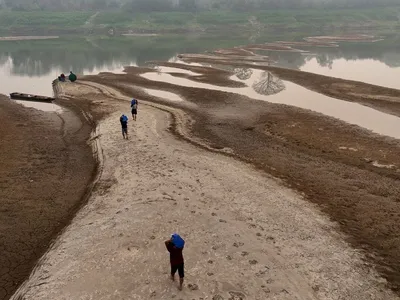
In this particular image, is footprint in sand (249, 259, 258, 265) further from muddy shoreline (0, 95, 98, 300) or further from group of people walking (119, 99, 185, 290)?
muddy shoreline (0, 95, 98, 300)

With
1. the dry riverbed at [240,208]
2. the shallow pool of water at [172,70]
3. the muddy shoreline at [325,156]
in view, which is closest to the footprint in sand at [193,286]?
the dry riverbed at [240,208]

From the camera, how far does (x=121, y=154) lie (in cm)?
2602


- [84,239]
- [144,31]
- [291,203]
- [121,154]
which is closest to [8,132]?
[121,154]

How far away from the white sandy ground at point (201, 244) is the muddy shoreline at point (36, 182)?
3.26 ft

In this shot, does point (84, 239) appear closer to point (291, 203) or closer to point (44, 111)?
point (291, 203)

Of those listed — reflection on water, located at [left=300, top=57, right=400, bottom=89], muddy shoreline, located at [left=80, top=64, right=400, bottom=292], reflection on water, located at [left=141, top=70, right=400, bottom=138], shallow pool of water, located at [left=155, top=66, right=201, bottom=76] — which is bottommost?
muddy shoreline, located at [left=80, top=64, right=400, bottom=292]

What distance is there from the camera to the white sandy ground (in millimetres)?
13328

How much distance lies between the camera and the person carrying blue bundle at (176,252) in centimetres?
1222

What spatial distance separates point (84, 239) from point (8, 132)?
20.4 meters

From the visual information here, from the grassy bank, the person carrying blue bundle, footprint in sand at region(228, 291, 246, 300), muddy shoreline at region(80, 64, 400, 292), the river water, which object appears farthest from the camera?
the grassy bank

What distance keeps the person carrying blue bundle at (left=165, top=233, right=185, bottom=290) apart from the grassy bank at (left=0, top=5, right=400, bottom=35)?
15933 centimetres

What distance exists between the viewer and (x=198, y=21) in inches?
6816

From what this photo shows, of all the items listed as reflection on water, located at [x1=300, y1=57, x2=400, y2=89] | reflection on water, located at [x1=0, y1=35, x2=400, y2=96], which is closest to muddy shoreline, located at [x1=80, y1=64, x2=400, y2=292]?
reflection on water, located at [x1=300, y1=57, x2=400, y2=89]

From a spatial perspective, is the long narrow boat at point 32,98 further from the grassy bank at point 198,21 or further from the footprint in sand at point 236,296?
the grassy bank at point 198,21
